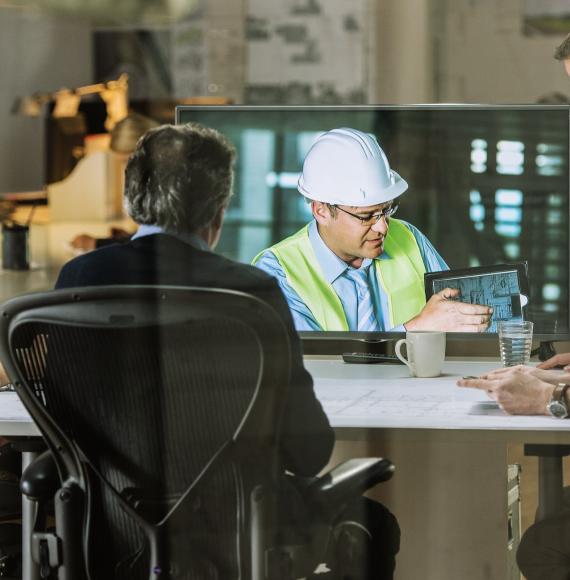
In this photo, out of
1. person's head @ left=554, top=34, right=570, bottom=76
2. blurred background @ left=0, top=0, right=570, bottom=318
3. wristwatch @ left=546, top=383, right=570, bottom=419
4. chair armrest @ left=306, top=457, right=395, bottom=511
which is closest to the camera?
blurred background @ left=0, top=0, right=570, bottom=318

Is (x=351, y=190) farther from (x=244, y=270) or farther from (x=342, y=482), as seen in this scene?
(x=342, y=482)

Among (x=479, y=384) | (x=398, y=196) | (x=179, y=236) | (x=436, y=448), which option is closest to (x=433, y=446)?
(x=436, y=448)

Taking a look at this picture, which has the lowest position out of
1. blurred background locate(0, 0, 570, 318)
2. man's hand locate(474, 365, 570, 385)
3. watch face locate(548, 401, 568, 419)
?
watch face locate(548, 401, 568, 419)

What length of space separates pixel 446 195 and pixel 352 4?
0.30 meters

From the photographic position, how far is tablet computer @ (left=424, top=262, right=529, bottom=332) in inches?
58.1

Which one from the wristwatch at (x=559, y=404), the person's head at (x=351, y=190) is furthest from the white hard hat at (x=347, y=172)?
the wristwatch at (x=559, y=404)

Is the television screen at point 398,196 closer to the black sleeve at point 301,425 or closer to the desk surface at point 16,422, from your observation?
the black sleeve at point 301,425

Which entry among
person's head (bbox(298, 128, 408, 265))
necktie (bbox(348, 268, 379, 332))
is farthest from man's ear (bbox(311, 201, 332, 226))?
necktie (bbox(348, 268, 379, 332))

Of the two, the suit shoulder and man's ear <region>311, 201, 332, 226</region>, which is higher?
man's ear <region>311, 201, 332, 226</region>

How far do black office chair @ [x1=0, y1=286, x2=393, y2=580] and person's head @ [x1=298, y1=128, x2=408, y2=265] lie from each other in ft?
0.90

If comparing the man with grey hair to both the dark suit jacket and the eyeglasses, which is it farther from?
the eyeglasses

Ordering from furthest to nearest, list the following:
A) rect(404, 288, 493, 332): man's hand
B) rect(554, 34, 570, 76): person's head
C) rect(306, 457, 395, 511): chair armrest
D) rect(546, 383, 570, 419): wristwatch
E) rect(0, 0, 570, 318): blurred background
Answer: rect(404, 288, 493, 332): man's hand, rect(546, 383, 570, 419): wristwatch, rect(306, 457, 395, 511): chair armrest, rect(554, 34, 570, 76): person's head, rect(0, 0, 570, 318): blurred background

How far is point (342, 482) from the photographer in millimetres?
1340

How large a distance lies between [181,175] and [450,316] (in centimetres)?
47
